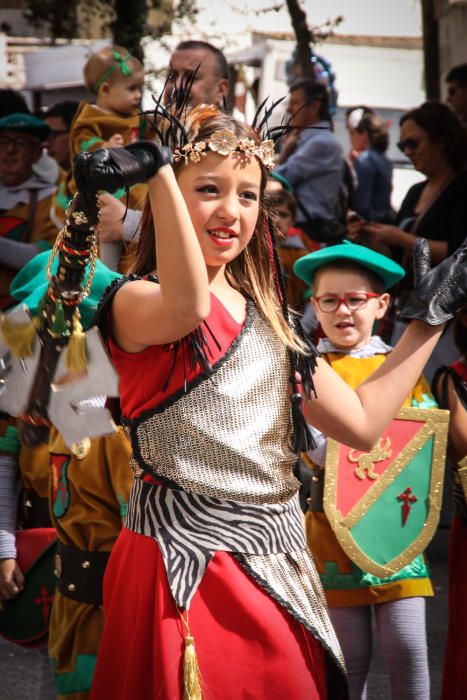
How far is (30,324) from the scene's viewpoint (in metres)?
2.09

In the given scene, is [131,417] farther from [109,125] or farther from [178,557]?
[109,125]

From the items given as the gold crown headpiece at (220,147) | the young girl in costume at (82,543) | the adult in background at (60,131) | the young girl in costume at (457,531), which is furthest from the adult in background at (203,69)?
the adult in background at (60,131)

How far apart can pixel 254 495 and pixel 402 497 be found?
120 cm

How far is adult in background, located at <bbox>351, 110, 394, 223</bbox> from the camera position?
282 inches

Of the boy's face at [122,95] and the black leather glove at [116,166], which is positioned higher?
the black leather glove at [116,166]

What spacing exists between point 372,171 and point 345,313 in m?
4.03

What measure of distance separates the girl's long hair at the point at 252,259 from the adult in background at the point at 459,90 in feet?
13.9

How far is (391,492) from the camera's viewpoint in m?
3.42

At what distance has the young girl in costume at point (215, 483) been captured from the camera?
7.36ft

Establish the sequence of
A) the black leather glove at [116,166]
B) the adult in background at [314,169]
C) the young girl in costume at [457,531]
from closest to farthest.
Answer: the black leather glove at [116,166]
the young girl in costume at [457,531]
the adult in background at [314,169]

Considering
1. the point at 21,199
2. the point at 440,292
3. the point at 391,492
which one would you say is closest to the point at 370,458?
the point at 391,492

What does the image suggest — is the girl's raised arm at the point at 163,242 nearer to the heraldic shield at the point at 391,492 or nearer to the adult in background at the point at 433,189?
the heraldic shield at the point at 391,492

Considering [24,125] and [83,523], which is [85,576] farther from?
[24,125]

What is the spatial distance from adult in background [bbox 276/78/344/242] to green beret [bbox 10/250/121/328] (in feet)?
11.5
